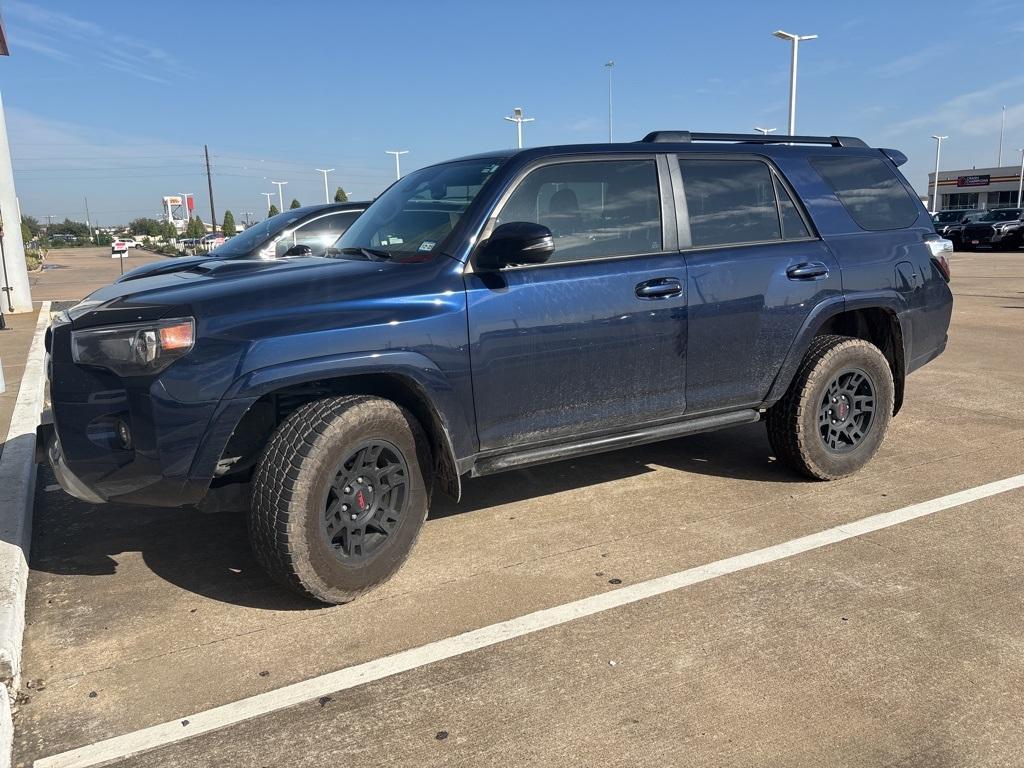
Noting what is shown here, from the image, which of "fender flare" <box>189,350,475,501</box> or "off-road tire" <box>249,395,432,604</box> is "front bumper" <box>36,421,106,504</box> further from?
"off-road tire" <box>249,395,432,604</box>

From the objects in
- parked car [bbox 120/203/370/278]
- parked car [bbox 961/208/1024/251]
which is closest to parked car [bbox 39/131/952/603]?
parked car [bbox 120/203/370/278]

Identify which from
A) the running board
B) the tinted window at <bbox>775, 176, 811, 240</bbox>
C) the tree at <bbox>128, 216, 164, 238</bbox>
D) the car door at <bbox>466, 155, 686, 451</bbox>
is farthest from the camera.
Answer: the tree at <bbox>128, 216, 164, 238</bbox>

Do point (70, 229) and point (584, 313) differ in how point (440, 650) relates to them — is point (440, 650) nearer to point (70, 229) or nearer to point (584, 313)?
point (584, 313)

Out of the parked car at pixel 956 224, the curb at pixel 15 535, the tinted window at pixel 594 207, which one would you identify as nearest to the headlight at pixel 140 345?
the curb at pixel 15 535

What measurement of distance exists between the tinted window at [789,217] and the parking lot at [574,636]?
148 cm

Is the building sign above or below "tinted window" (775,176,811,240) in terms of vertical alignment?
above

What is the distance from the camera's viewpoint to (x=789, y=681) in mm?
2900

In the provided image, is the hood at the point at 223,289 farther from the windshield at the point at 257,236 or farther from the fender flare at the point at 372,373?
the windshield at the point at 257,236

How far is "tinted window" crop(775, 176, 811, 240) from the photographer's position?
15.5ft

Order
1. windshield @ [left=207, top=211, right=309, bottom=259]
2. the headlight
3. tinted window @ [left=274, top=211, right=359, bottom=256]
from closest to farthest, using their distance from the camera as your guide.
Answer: the headlight
windshield @ [left=207, top=211, right=309, bottom=259]
tinted window @ [left=274, top=211, right=359, bottom=256]

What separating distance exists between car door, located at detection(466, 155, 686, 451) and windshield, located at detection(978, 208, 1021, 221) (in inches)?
1254

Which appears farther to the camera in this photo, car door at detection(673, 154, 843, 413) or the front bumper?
car door at detection(673, 154, 843, 413)

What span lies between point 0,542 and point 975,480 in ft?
17.3

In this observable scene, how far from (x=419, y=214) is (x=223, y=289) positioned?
119 cm
